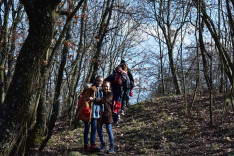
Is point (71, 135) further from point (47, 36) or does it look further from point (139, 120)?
point (47, 36)

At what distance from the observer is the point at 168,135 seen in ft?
24.5

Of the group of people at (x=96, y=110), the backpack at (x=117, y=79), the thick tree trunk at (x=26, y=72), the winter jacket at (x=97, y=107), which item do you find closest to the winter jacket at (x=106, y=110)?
the group of people at (x=96, y=110)

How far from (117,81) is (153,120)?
229 cm

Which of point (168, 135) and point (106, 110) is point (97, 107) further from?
point (168, 135)

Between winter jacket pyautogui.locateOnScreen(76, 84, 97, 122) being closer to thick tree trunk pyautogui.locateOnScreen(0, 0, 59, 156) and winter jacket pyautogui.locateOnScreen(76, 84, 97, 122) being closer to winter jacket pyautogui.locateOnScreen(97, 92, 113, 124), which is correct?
winter jacket pyautogui.locateOnScreen(97, 92, 113, 124)

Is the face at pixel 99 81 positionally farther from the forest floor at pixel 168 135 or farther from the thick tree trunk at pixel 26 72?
the thick tree trunk at pixel 26 72

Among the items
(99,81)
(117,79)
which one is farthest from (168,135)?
(99,81)

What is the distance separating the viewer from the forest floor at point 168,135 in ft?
20.7

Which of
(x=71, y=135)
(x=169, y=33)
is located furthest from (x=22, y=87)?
(x=169, y=33)

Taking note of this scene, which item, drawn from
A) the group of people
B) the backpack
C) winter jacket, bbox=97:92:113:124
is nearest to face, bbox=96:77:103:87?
the group of people

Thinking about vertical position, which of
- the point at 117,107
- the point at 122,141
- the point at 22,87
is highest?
the point at 22,87

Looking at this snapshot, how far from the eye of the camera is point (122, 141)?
7613 mm

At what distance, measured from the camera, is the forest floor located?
20.7 feet

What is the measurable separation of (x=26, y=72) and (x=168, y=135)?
16.0ft
